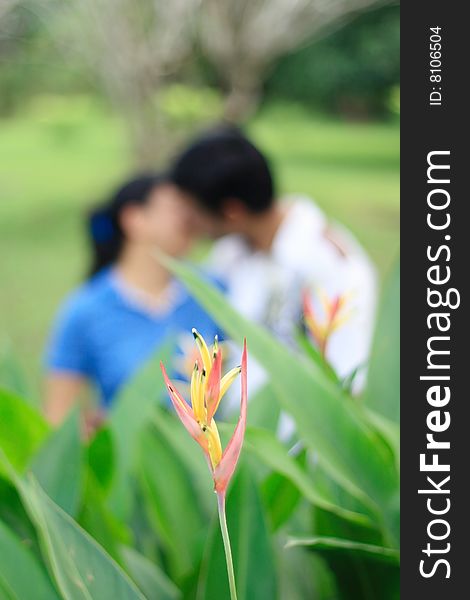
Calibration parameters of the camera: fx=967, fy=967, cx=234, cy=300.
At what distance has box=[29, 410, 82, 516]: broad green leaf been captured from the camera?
2.23 ft

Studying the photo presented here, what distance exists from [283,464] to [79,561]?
0.18 m

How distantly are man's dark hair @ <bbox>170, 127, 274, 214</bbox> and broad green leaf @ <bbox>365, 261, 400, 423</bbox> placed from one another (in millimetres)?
1148

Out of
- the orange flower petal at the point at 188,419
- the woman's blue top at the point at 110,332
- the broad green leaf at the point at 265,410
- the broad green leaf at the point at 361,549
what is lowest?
the broad green leaf at the point at 361,549

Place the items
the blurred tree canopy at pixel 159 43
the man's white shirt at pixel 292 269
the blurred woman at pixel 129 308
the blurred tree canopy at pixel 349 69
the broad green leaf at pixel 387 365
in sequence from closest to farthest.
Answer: the broad green leaf at pixel 387 365
the man's white shirt at pixel 292 269
the blurred woman at pixel 129 308
the blurred tree canopy at pixel 159 43
the blurred tree canopy at pixel 349 69

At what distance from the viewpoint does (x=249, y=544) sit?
22.8 inches

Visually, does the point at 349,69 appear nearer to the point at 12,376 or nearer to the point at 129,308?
the point at 129,308

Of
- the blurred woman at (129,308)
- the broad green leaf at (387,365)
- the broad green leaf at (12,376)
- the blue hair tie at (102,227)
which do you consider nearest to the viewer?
the broad green leaf at (387,365)

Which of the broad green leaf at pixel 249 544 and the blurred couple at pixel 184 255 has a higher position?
the blurred couple at pixel 184 255

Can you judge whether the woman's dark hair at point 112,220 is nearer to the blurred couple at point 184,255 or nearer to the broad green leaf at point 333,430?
the blurred couple at point 184,255

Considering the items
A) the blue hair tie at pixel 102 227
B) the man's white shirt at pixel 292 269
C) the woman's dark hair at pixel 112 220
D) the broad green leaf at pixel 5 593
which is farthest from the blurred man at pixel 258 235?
the broad green leaf at pixel 5 593

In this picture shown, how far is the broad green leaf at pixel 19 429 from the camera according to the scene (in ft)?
2.61

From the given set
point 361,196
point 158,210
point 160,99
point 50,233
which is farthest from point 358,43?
point 158,210

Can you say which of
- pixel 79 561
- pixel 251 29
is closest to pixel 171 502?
pixel 79 561

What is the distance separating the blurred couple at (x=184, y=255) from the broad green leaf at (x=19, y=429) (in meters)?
0.96
